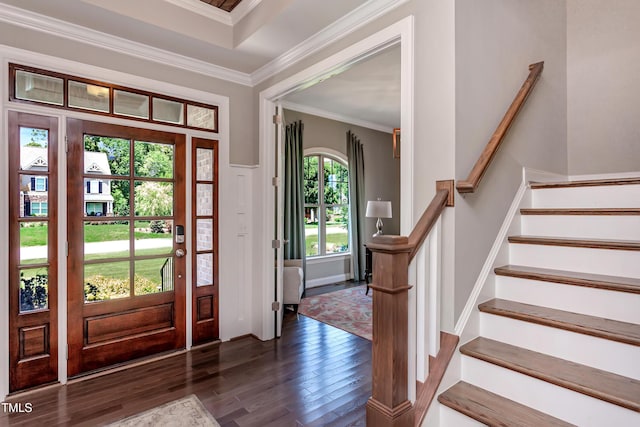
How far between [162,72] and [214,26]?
640mm

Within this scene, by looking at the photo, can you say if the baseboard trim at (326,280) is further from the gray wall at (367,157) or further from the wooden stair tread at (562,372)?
the wooden stair tread at (562,372)

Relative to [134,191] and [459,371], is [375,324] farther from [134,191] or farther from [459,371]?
[134,191]

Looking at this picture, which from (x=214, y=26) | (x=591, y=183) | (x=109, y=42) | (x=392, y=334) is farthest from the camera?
(x=214, y=26)

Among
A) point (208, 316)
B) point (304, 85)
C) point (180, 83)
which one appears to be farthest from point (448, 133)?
point (208, 316)

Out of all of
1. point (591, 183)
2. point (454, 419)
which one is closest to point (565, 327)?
point (454, 419)

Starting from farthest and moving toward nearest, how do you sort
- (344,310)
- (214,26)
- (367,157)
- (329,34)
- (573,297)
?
(367,157), (344,310), (214,26), (329,34), (573,297)

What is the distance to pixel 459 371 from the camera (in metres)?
1.78

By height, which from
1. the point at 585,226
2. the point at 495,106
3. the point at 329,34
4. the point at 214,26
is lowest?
the point at 585,226

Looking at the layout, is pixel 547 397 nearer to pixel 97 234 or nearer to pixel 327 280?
pixel 97 234

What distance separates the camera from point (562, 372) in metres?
1.51

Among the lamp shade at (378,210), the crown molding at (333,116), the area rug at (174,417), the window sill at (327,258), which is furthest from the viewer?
the window sill at (327,258)

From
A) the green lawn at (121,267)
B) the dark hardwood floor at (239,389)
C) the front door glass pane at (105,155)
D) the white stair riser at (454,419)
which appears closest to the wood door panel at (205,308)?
the dark hardwood floor at (239,389)

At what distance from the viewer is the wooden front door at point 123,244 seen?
2.66 m

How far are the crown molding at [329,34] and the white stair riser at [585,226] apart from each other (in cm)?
168
